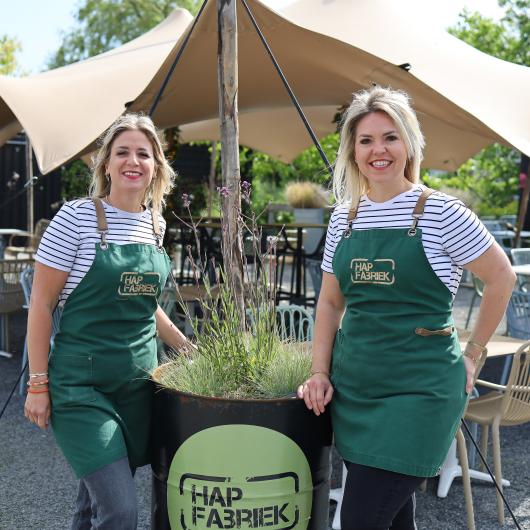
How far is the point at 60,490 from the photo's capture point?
133 inches

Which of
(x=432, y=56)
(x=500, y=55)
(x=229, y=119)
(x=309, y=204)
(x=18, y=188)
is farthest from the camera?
(x=500, y=55)

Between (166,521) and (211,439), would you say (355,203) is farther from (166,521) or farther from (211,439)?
(166,521)

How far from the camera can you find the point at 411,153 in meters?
1.94

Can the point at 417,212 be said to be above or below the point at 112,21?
below

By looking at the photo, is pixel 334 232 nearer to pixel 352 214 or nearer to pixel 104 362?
pixel 352 214

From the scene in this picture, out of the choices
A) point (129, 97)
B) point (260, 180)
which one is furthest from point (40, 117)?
point (260, 180)

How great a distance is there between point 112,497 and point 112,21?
23.0 meters

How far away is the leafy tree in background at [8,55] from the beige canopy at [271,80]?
1311 cm

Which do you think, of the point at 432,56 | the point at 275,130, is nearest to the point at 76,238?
the point at 432,56

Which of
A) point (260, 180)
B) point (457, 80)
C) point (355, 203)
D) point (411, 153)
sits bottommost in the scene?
point (260, 180)

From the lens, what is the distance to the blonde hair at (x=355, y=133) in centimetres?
192

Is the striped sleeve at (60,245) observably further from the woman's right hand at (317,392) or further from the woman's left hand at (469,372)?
the woman's left hand at (469,372)

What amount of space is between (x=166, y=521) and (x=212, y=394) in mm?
389

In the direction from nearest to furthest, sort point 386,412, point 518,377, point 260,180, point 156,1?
point 386,412 → point 518,377 → point 260,180 → point 156,1
